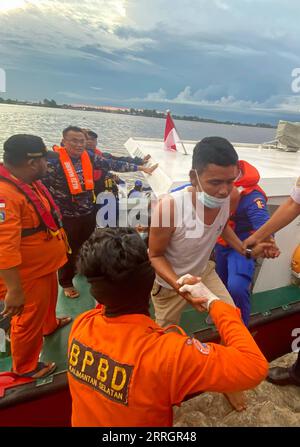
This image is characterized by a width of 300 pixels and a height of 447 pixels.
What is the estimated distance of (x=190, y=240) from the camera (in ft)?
6.54

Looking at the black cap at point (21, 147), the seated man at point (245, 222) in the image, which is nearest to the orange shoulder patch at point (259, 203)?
the seated man at point (245, 222)

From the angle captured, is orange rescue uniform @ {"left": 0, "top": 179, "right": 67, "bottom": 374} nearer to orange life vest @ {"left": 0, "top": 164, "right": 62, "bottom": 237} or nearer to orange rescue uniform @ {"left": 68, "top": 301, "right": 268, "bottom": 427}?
orange life vest @ {"left": 0, "top": 164, "right": 62, "bottom": 237}

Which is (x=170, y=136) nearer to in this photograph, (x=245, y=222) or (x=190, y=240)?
(x=245, y=222)

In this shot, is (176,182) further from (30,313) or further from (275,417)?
(275,417)

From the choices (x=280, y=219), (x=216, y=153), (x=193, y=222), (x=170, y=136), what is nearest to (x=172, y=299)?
(x=193, y=222)

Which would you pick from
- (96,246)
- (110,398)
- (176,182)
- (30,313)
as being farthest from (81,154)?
(110,398)

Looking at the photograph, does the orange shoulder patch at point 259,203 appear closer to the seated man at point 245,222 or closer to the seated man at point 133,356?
the seated man at point 245,222

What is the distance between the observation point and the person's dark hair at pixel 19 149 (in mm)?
1978

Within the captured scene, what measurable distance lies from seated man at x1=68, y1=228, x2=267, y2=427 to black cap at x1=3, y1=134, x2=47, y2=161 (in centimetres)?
120

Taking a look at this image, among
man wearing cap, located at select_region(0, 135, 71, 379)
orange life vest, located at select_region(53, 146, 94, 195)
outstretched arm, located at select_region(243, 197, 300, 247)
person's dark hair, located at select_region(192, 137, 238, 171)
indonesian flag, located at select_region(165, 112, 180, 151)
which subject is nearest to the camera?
person's dark hair, located at select_region(192, 137, 238, 171)

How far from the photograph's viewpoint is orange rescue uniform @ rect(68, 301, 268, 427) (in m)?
1.02

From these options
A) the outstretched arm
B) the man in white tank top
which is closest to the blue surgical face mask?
the man in white tank top

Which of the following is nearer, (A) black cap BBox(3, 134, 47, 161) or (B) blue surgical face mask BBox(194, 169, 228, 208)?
(B) blue surgical face mask BBox(194, 169, 228, 208)
